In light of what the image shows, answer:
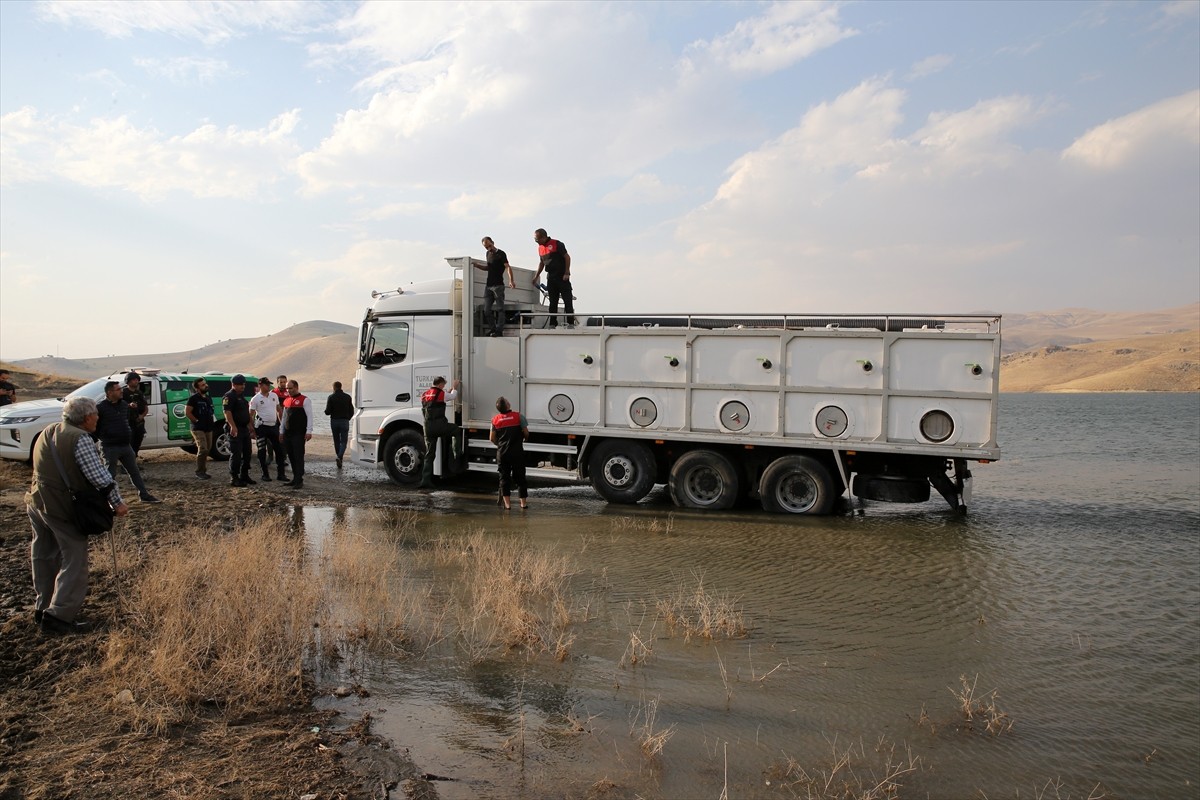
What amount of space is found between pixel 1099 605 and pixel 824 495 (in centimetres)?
432

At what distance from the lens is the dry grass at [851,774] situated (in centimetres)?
407

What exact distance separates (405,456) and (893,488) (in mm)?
8139

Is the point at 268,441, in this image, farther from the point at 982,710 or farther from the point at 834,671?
the point at 982,710

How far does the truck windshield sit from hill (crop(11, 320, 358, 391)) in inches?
4188

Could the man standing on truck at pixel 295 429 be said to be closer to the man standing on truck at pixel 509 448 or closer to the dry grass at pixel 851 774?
the man standing on truck at pixel 509 448

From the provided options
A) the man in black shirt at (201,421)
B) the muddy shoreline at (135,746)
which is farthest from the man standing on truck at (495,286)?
the muddy shoreline at (135,746)

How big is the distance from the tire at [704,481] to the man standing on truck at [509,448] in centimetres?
236

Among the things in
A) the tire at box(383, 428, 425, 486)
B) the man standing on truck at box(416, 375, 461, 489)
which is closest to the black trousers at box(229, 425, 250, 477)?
the tire at box(383, 428, 425, 486)

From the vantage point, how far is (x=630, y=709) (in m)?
5.00

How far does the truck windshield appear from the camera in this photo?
1436cm

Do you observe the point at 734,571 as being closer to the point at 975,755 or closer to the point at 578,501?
the point at 975,755

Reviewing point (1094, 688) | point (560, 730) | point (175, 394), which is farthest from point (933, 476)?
point (175, 394)

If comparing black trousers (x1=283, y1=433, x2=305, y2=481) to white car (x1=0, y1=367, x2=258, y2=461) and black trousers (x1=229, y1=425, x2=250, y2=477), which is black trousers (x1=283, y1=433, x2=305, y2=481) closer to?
black trousers (x1=229, y1=425, x2=250, y2=477)

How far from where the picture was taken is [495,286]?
13578 mm
